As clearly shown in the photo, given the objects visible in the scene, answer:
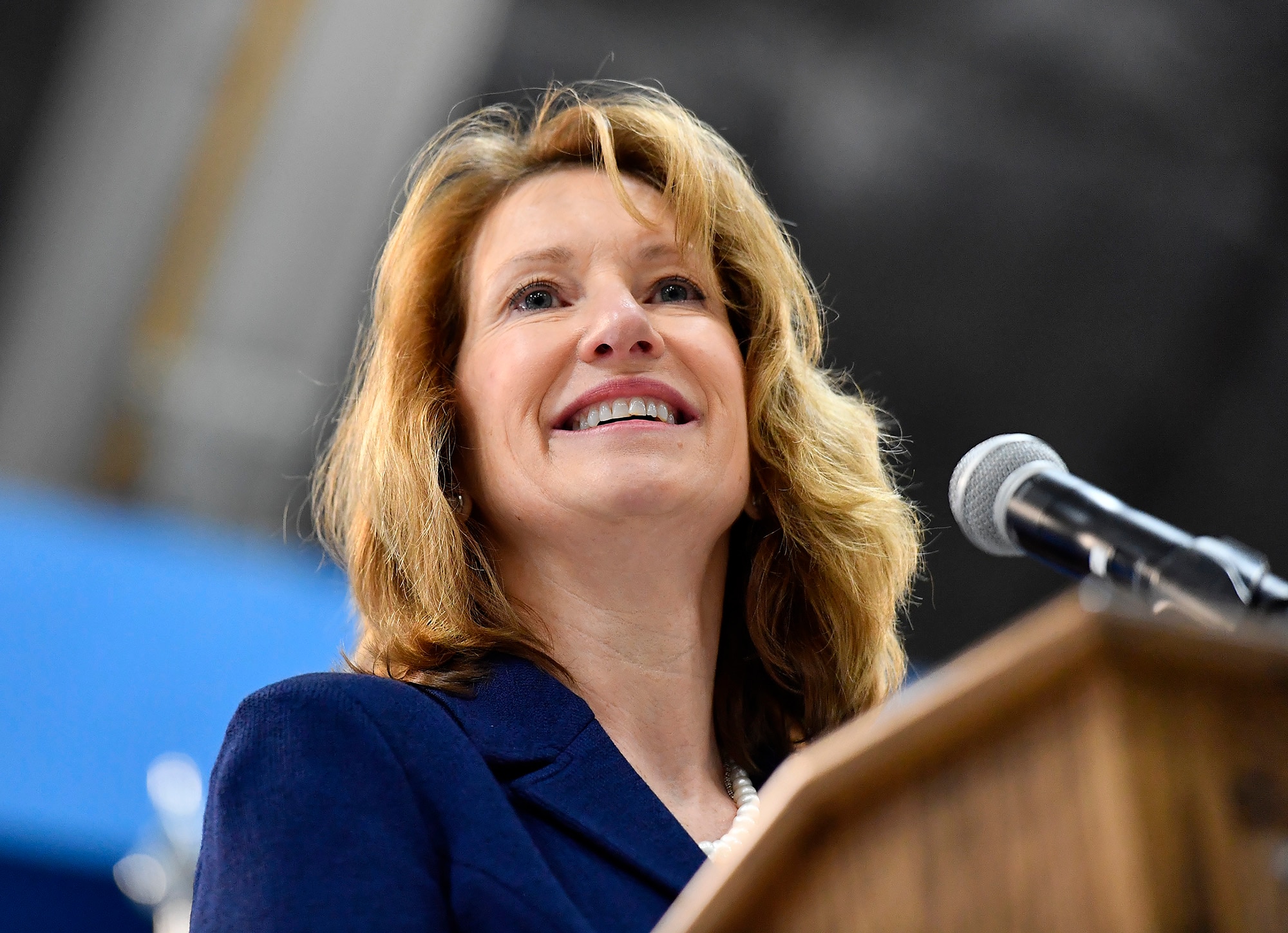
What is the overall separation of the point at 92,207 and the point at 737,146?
6.93 ft

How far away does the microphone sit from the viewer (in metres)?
0.90

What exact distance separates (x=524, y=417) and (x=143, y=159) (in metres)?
3.06

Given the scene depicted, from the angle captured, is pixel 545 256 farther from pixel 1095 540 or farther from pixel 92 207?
pixel 92 207

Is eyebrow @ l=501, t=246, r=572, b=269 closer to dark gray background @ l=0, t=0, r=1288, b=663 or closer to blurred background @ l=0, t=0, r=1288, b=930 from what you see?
blurred background @ l=0, t=0, r=1288, b=930

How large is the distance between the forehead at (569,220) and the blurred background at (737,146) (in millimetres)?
1724

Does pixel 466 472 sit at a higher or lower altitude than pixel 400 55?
lower

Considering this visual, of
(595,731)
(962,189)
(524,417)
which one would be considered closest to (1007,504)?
(595,731)

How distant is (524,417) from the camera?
5.06 feet

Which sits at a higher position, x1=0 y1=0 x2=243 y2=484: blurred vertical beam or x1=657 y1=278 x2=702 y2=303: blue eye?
x1=657 y1=278 x2=702 y2=303: blue eye

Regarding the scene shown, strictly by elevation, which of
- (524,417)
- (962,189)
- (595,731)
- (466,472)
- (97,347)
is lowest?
(97,347)

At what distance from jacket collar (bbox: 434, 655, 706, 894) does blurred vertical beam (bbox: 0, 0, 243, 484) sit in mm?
3259

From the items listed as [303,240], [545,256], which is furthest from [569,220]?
[303,240]

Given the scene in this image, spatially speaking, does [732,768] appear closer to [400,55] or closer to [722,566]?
[722,566]

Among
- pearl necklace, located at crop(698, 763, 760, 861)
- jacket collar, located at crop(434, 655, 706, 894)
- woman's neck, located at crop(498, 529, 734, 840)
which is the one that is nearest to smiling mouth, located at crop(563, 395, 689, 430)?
woman's neck, located at crop(498, 529, 734, 840)
